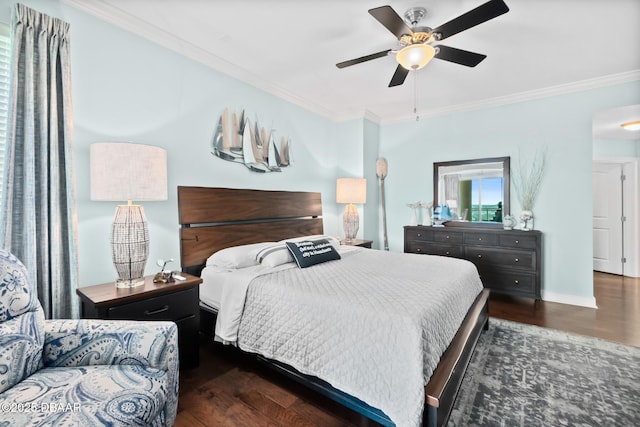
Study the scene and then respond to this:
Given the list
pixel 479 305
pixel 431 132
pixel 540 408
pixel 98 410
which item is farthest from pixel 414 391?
pixel 431 132

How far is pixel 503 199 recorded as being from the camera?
12.9ft

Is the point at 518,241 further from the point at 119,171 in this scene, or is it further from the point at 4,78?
the point at 4,78

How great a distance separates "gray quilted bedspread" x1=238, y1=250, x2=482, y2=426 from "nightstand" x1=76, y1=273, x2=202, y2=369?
37 centimetres

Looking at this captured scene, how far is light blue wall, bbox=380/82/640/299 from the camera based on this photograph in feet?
11.3

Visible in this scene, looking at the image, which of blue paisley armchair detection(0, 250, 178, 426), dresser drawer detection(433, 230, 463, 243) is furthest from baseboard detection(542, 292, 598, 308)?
blue paisley armchair detection(0, 250, 178, 426)

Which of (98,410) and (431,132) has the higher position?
(431,132)

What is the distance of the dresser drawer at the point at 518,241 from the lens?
3.51 meters

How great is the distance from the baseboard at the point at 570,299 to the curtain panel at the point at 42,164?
4785mm

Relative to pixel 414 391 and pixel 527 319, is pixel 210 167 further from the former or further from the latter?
pixel 527 319

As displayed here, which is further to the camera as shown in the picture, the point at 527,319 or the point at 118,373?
the point at 527,319

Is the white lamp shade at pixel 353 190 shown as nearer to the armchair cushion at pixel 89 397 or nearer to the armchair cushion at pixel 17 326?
the armchair cushion at pixel 89 397

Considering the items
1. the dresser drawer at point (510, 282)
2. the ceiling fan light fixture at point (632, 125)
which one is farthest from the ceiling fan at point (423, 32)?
the ceiling fan light fixture at point (632, 125)

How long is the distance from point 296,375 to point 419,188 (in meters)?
3.50

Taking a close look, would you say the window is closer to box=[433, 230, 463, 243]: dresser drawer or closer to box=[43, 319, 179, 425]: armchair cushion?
box=[43, 319, 179, 425]: armchair cushion
